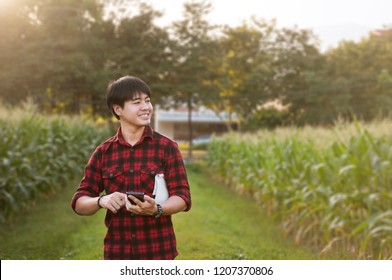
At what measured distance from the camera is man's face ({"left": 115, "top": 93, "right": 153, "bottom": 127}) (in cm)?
207

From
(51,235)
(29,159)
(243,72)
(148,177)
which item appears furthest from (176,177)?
(243,72)

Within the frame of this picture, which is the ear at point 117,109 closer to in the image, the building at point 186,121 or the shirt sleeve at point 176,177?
the shirt sleeve at point 176,177

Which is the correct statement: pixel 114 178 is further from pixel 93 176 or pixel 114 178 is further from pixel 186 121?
pixel 186 121

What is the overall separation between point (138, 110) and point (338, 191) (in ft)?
14.3

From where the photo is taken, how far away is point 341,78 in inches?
1129

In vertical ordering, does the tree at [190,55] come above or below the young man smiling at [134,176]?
above

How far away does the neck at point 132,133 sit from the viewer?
213 centimetres

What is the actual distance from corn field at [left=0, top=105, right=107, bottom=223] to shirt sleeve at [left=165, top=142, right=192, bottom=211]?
464 centimetres

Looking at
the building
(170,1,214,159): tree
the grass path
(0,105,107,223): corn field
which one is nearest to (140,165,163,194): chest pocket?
the grass path

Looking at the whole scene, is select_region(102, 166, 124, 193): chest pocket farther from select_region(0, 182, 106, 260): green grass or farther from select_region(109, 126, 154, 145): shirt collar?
select_region(0, 182, 106, 260): green grass

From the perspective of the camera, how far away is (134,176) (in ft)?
6.86

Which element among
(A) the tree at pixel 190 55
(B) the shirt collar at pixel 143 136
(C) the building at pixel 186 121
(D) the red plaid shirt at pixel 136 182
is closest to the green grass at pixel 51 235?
(D) the red plaid shirt at pixel 136 182

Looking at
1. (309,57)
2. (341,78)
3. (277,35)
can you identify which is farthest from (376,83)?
(277,35)

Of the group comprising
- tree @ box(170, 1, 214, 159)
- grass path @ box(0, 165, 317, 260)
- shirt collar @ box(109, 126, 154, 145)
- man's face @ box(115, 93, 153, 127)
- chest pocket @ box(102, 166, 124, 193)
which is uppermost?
tree @ box(170, 1, 214, 159)
